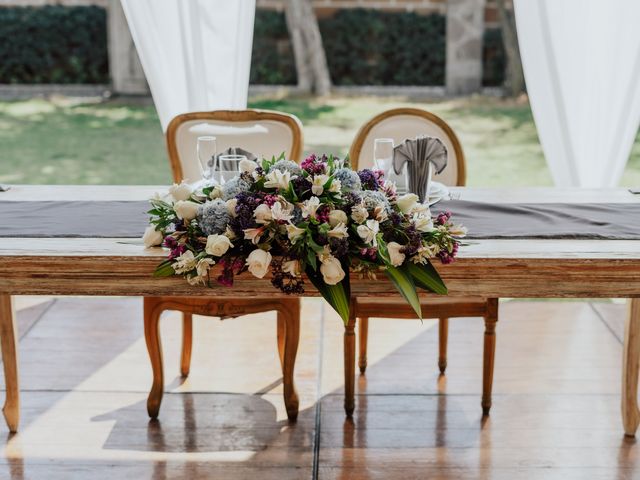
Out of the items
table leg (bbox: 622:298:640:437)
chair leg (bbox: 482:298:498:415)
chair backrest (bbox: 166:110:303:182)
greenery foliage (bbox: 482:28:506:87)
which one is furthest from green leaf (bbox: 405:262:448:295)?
greenery foliage (bbox: 482:28:506:87)

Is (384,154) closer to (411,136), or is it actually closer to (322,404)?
(411,136)

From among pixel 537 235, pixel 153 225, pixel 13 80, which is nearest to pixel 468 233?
pixel 537 235

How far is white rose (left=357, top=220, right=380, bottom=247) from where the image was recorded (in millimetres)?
2029

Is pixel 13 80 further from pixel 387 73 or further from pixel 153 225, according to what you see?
pixel 153 225

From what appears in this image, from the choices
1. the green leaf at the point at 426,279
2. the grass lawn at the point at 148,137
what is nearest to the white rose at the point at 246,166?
the green leaf at the point at 426,279

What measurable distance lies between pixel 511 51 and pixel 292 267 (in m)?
7.33

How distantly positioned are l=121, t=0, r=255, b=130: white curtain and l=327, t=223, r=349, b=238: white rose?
2.11 m

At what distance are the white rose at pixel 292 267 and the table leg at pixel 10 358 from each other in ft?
3.36

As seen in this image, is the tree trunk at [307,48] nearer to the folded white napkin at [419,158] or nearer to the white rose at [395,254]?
the folded white napkin at [419,158]

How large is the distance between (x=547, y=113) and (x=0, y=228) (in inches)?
98.7

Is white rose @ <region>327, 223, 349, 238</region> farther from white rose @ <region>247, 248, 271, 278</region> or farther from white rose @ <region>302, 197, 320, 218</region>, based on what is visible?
white rose @ <region>247, 248, 271, 278</region>

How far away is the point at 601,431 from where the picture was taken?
9.30 feet

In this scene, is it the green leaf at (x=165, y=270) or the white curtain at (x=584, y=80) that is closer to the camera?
the green leaf at (x=165, y=270)

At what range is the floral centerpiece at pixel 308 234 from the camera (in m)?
2.04
